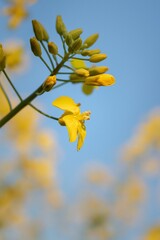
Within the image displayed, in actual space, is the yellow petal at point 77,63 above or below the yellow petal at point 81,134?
above

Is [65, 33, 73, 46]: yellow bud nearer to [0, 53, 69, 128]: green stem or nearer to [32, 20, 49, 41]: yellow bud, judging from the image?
[32, 20, 49, 41]: yellow bud

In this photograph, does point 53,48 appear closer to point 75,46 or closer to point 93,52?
point 75,46

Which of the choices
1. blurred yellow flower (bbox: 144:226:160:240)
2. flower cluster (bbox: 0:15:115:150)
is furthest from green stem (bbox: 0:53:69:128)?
blurred yellow flower (bbox: 144:226:160:240)

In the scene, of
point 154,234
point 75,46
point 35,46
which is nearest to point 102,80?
point 75,46

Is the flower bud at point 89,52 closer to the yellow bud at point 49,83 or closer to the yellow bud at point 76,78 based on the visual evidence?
the yellow bud at point 76,78

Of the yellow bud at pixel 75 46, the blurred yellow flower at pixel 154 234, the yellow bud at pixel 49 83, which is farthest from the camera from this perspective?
the blurred yellow flower at pixel 154 234

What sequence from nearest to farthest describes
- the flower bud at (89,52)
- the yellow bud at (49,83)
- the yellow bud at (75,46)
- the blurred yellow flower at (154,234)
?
the yellow bud at (49,83)
the yellow bud at (75,46)
the flower bud at (89,52)
the blurred yellow flower at (154,234)

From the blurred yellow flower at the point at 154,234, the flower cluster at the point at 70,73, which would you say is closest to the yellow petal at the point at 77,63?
the flower cluster at the point at 70,73
